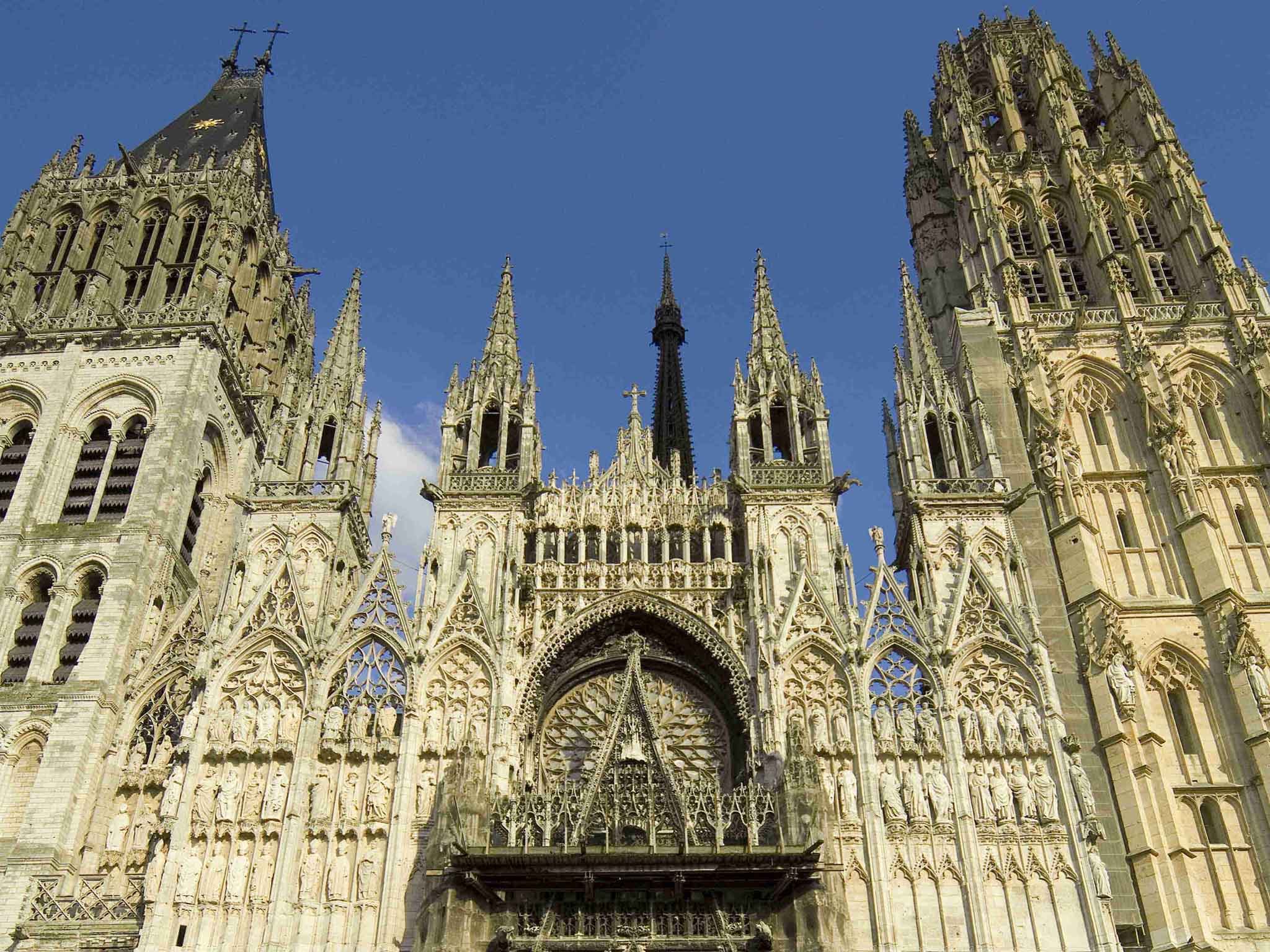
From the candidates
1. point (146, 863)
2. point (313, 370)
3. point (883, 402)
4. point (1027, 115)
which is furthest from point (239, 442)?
point (1027, 115)

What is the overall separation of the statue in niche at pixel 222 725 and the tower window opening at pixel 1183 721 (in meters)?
19.7

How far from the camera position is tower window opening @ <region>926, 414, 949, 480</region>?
27906mm

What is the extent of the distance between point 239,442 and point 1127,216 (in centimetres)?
2683

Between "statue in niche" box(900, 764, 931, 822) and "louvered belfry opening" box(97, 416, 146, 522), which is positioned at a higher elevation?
"louvered belfry opening" box(97, 416, 146, 522)

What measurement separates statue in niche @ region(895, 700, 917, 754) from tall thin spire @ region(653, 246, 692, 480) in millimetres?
18683

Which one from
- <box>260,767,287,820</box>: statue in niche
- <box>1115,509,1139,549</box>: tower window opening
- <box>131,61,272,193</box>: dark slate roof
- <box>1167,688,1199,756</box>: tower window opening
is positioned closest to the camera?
<box>260,767,287,820</box>: statue in niche

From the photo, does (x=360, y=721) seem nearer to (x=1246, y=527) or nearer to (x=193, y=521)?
(x=193, y=521)

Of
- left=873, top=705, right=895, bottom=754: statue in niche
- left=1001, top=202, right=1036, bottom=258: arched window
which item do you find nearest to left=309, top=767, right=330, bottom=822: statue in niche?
left=873, top=705, right=895, bottom=754: statue in niche

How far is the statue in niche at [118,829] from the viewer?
77.0 ft

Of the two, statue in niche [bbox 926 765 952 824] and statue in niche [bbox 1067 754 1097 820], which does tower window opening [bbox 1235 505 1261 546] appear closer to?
statue in niche [bbox 1067 754 1097 820]

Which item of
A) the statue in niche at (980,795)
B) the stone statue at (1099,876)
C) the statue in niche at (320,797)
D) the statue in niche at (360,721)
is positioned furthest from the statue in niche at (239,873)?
the stone statue at (1099,876)

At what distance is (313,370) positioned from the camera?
39.9m

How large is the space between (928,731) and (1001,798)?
5.94 ft

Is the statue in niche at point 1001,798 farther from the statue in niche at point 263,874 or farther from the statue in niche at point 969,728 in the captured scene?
the statue in niche at point 263,874
